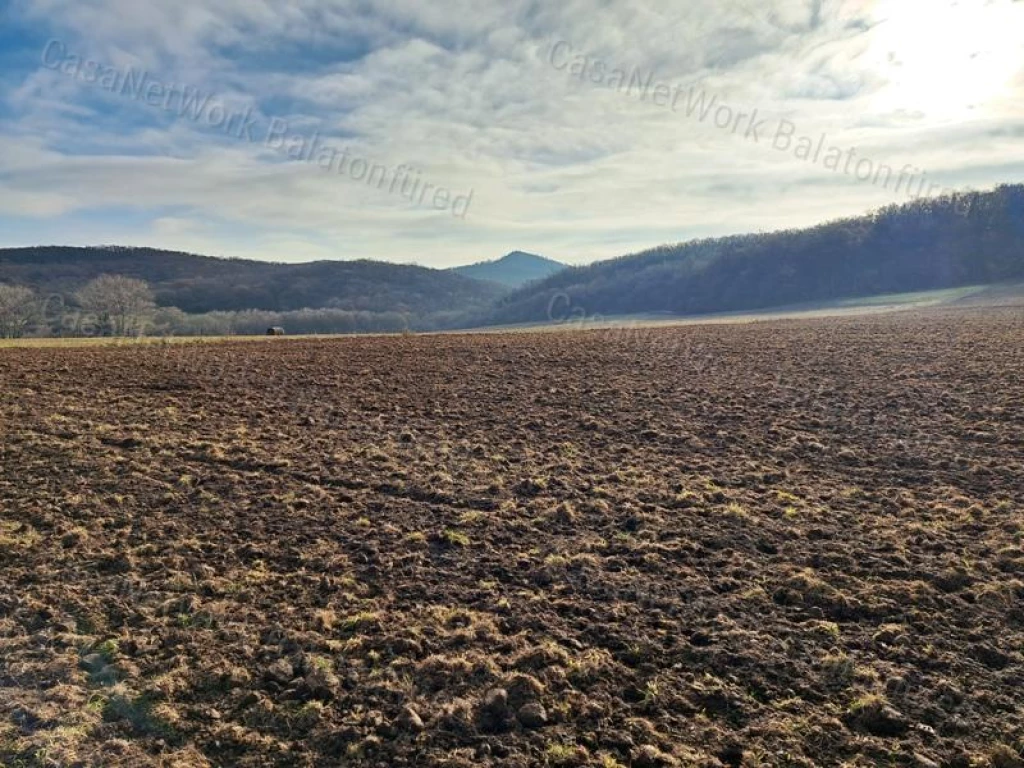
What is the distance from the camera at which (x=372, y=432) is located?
38.7 feet

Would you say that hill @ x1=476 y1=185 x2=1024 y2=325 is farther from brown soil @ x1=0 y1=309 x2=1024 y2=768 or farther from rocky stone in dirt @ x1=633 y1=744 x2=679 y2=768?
rocky stone in dirt @ x1=633 y1=744 x2=679 y2=768

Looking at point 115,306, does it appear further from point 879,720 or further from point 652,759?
point 879,720

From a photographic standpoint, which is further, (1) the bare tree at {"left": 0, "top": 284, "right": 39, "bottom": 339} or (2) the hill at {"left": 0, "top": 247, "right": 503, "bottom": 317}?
(2) the hill at {"left": 0, "top": 247, "right": 503, "bottom": 317}

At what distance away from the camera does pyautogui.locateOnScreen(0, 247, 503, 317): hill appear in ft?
397

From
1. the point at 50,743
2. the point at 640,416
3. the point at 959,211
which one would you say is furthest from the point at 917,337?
the point at 959,211

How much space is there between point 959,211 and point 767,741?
150 m

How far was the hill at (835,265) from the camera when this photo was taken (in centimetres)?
11400

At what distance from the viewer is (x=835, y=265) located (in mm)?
121875

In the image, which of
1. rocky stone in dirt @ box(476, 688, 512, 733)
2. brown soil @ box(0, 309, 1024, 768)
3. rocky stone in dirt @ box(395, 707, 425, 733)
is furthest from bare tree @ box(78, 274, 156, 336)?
rocky stone in dirt @ box(476, 688, 512, 733)

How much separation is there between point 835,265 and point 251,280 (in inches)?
4667

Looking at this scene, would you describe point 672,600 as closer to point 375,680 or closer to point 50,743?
point 375,680

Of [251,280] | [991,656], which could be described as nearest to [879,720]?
[991,656]

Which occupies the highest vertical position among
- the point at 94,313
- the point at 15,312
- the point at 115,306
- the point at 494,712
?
the point at 115,306

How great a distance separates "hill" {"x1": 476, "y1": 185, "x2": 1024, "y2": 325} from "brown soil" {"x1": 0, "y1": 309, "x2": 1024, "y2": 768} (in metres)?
106
